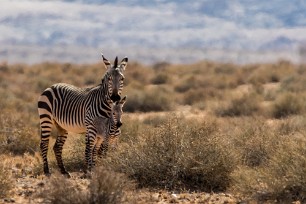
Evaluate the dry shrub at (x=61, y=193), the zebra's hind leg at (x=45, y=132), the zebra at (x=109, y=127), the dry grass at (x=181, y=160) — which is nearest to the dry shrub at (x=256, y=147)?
the dry grass at (x=181, y=160)

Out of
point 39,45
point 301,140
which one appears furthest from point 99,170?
point 39,45

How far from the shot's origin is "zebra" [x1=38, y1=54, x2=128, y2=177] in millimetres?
13492

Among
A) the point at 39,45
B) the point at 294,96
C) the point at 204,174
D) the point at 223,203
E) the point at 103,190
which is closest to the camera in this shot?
the point at 103,190

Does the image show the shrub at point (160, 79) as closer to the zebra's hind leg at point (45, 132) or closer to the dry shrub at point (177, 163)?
the zebra's hind leg at point (45, 132)

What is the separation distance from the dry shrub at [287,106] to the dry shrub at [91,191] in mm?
16734

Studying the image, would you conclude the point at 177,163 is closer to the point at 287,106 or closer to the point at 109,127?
the point at 109,127

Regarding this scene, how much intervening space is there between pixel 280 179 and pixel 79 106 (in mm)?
4614

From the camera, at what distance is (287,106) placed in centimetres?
2719

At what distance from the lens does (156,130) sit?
13.3 meters

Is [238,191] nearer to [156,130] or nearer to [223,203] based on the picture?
[223,203]

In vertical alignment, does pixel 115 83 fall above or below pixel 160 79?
above

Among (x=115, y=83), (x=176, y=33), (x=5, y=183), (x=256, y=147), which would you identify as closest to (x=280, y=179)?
(x=256, y=147)

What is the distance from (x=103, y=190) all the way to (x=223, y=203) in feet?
7.34

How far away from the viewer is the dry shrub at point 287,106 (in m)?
26.9
